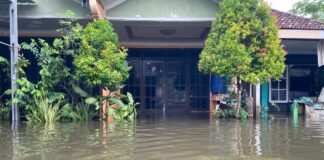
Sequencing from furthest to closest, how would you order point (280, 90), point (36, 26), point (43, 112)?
point (280, 90) → point (36, 26) → point (43, 112)

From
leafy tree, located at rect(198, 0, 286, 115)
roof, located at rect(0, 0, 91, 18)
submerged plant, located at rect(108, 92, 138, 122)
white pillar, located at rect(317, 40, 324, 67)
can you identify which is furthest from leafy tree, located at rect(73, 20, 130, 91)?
white pillar, located at rect(317, 40, 324, 67)

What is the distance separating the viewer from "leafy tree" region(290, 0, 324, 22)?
83.1ft

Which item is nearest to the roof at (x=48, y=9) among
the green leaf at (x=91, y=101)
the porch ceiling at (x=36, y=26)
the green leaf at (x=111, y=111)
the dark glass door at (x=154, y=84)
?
the porch ceiling at (x=36, y=26)

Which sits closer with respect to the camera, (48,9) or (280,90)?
(48,9)

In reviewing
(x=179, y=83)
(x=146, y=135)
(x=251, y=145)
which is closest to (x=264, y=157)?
(x=251, y=145)

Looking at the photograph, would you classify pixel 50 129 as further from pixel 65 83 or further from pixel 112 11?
pixel 112 11

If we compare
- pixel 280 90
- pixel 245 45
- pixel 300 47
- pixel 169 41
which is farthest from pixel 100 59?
pixel 280 90

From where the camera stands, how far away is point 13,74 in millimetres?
9977

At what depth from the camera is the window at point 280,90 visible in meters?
15.7

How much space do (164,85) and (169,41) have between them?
1.71m

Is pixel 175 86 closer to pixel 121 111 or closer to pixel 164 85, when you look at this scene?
pixel 164 85

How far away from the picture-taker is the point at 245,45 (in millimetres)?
10570

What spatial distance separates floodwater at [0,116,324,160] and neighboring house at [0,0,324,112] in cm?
437

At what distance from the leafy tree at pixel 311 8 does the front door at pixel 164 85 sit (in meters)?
14.5
